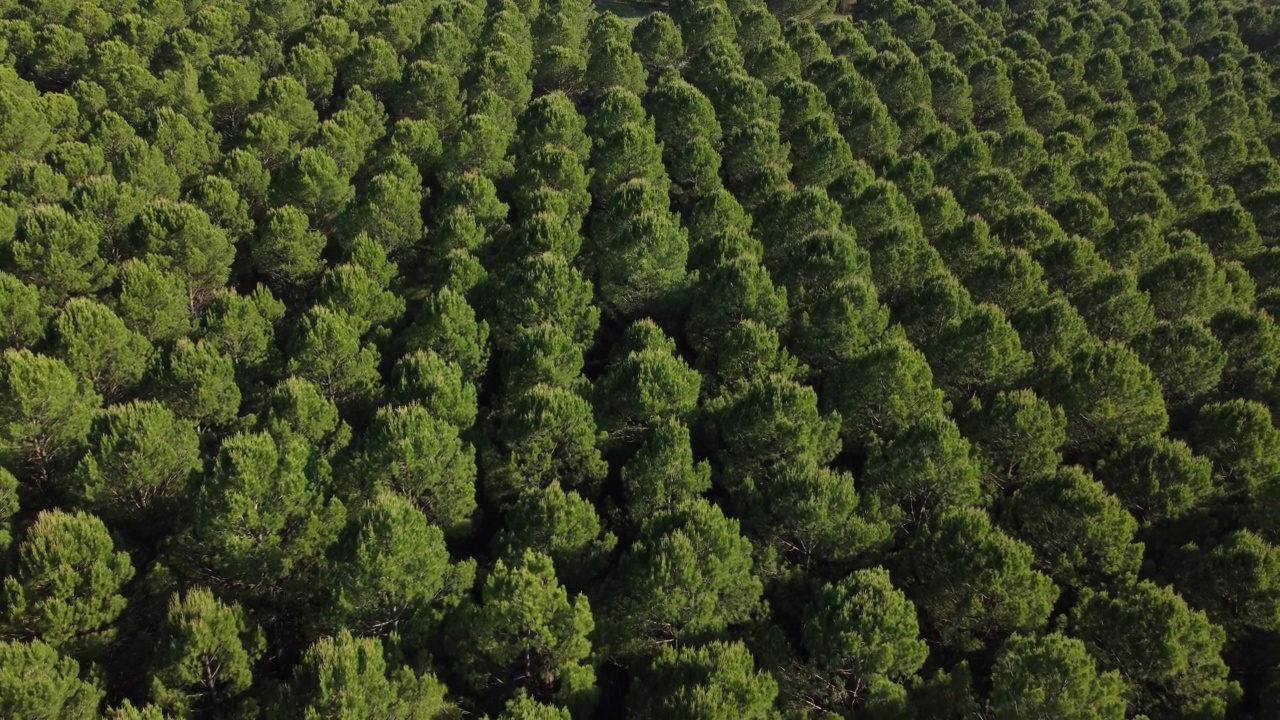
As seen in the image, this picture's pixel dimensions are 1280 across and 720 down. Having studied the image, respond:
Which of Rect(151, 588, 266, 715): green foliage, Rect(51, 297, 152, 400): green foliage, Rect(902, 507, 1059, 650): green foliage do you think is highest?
Rect(902, 507, 1059, 650): green foliage

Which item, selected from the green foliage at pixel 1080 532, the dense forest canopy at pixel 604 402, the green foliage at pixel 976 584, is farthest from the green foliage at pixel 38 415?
the green foliage at pixel 1080 532

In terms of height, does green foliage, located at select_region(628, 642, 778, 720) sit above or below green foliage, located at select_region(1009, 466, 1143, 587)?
below

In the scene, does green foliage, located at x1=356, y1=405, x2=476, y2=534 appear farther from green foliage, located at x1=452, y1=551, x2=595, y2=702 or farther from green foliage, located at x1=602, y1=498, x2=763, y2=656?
green foliage, located at x1=602, y1=498, x2=763, y2=656

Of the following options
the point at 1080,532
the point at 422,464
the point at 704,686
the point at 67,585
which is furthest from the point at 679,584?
the point at 67,585

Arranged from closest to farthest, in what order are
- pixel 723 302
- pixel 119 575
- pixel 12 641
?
pixel 12 641 < pixel 119 575 < pixel 723 302

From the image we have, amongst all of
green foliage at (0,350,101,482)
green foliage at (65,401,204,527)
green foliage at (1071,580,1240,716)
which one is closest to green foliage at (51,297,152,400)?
green foliage at (0,350,101,482)

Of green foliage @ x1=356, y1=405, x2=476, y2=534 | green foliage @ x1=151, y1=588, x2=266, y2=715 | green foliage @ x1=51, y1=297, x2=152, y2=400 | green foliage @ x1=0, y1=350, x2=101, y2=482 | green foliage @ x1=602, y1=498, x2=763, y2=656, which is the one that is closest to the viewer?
green foliage @ x1=151, y1=588, x2=266, y2=715

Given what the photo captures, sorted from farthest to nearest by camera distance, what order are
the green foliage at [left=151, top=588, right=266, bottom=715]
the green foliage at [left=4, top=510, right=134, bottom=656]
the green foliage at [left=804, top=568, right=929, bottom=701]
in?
the green foliage at [left=804, top=568, right=929, bottom=701]
the green foliage at [left=4, top=510, right=134, bottom=656]
the green foliage at [left=151, top=588, right=266, bottom=715]

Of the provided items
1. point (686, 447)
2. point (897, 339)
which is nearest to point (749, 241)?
point (897, 339)

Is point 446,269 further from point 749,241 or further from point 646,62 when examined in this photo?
point 646,62
